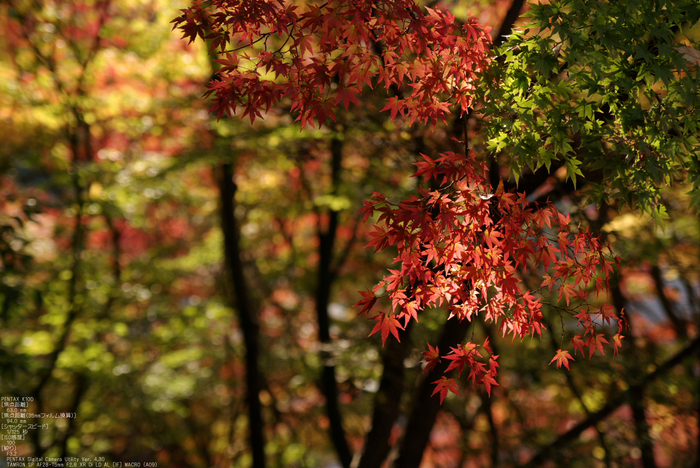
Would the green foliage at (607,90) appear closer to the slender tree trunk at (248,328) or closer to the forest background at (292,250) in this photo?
the forest background at (292,250)

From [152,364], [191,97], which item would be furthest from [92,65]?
[152,364]

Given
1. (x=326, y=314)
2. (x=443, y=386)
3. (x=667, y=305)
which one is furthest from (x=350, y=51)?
(x=667, y=305)

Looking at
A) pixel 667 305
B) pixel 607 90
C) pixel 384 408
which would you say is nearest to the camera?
pixel 607 90

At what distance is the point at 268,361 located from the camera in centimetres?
820

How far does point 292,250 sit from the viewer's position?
859 centimetres

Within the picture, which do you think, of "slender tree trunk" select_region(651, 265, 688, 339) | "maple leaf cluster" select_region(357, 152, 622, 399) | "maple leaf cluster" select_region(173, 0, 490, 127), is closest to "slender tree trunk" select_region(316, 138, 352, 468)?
"maple leaf cluster" select_region(173, 0, 490, 127)

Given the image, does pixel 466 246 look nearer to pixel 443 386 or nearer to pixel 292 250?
pixel 443 386

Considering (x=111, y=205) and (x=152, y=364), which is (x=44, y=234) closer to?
(x=152, y=364)

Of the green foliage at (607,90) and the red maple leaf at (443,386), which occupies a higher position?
the green foliage at (607,90)

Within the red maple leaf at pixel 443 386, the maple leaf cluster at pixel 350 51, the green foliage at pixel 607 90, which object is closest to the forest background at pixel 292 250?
the green foliage at pixel 607 90

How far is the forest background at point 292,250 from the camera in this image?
222 centimetres

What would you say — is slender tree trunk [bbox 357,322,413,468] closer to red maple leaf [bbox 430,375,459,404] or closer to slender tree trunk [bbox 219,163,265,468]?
red maple leaf [bbox 430,375,459,404]

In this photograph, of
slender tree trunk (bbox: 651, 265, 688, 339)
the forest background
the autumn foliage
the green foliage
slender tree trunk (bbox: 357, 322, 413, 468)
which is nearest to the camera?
the green foliage

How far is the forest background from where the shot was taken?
2.22 m
